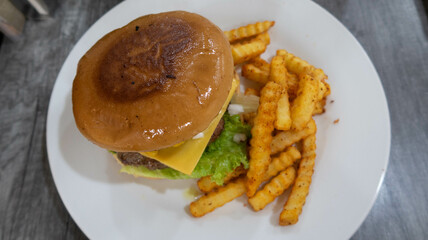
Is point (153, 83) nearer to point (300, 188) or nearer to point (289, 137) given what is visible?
point (289, 137)

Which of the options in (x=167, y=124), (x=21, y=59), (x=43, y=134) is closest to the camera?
(x=167, y=124)

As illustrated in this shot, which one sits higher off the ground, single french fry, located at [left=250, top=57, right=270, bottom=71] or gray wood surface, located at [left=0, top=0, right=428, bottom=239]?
single french fry, located at [left=250, top=57, right=270, bottom=71]

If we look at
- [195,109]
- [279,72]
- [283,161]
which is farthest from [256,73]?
[195,109]

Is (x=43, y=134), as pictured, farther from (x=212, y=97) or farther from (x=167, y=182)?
(x=212, y=97)

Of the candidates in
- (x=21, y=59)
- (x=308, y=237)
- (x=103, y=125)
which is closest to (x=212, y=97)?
(x=103, y=125)

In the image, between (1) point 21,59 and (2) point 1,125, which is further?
(1) point 21,59

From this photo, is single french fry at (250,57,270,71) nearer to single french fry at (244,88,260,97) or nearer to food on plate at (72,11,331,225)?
food on plate at (72,11,331,225)

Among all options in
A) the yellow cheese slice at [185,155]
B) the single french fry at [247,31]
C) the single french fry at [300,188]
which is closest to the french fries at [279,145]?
the single french fry at [300,188]

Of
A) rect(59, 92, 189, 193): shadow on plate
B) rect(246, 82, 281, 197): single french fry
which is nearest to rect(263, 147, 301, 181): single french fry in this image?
rect(246, 82, 281, 197): single french fry
